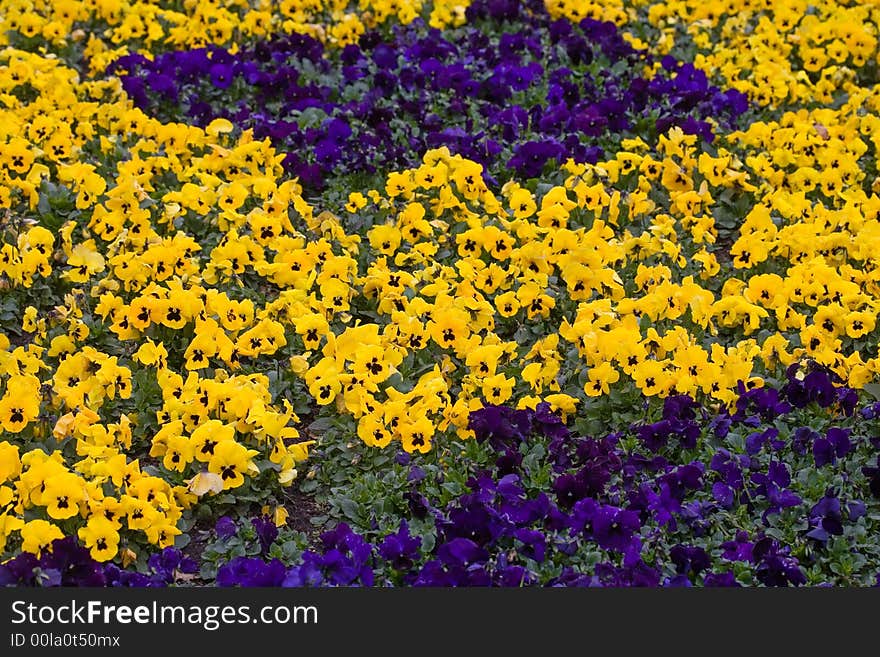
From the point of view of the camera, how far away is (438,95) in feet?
29.0

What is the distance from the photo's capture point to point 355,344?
6023mm

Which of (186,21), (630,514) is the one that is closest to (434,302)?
(630,514)

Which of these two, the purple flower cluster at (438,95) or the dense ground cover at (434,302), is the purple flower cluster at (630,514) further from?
the purple flower cluster at (438,95)

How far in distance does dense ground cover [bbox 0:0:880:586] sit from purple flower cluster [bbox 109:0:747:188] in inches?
1.1

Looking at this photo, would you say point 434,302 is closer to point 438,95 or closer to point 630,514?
point 630,514

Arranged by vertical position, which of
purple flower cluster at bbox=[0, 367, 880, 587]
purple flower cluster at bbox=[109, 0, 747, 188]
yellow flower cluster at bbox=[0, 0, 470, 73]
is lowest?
purple flower cluster at bbox=[0, 367, 880, 587]

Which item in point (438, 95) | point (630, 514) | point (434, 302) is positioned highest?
point (438, 95)

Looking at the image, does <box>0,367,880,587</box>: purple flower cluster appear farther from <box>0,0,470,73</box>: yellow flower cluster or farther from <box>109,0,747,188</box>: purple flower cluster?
<box>0,0,470,73</box>: yellow flower cluster

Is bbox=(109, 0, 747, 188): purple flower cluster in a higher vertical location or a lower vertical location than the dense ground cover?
higher

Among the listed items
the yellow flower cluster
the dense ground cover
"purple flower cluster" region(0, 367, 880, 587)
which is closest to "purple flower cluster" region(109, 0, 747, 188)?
the dense ground cover

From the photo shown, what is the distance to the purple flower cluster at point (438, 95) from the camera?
8039 mm

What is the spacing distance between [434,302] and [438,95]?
2.58 metres

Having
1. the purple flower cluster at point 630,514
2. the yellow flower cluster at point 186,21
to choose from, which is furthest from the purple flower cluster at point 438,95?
the purple flower cluster at point 630,514

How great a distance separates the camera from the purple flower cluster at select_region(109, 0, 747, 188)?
8.04m
